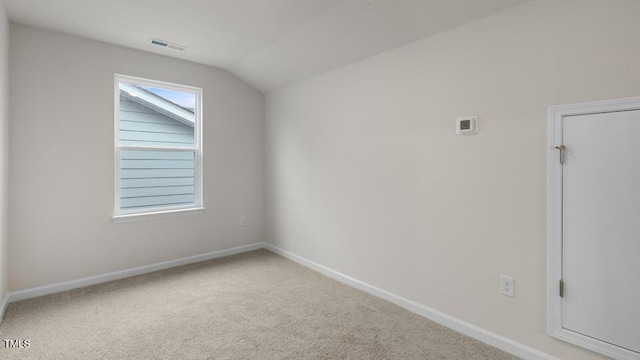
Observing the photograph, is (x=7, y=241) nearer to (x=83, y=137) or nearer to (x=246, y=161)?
(x=83, y=137)

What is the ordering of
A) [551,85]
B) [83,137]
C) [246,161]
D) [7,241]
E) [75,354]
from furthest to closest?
1. [246,161]
2. [83,137]
3. [7,241]
4. [75,354]
5. [551,85]

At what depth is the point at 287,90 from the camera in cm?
398

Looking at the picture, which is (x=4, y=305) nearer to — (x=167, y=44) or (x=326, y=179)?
(x=167, y=44)

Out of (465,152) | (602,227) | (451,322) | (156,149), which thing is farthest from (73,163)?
(602,227)

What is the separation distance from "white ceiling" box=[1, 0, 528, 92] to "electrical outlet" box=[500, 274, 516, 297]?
1762mm

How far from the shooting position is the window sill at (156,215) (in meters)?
3.32

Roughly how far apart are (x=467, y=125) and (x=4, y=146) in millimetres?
3728

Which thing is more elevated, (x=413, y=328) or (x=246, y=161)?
(x=246, y=161)

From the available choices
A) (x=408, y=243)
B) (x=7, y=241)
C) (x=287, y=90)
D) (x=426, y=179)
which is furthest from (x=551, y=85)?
(x=7, y=241)

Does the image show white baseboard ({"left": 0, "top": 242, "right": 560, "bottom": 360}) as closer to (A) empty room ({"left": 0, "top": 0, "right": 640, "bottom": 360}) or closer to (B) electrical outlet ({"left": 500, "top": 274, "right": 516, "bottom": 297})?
(A) empty room ({"left": 0, "top": 0, "right": 640, "bottom": 360})

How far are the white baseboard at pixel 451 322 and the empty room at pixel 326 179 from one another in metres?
0.02

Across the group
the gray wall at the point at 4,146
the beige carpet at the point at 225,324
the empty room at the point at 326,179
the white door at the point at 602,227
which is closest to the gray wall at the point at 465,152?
the empty room at the point at 326,179

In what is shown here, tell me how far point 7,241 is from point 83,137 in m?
1.12

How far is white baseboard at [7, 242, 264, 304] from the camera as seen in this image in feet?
9.29
